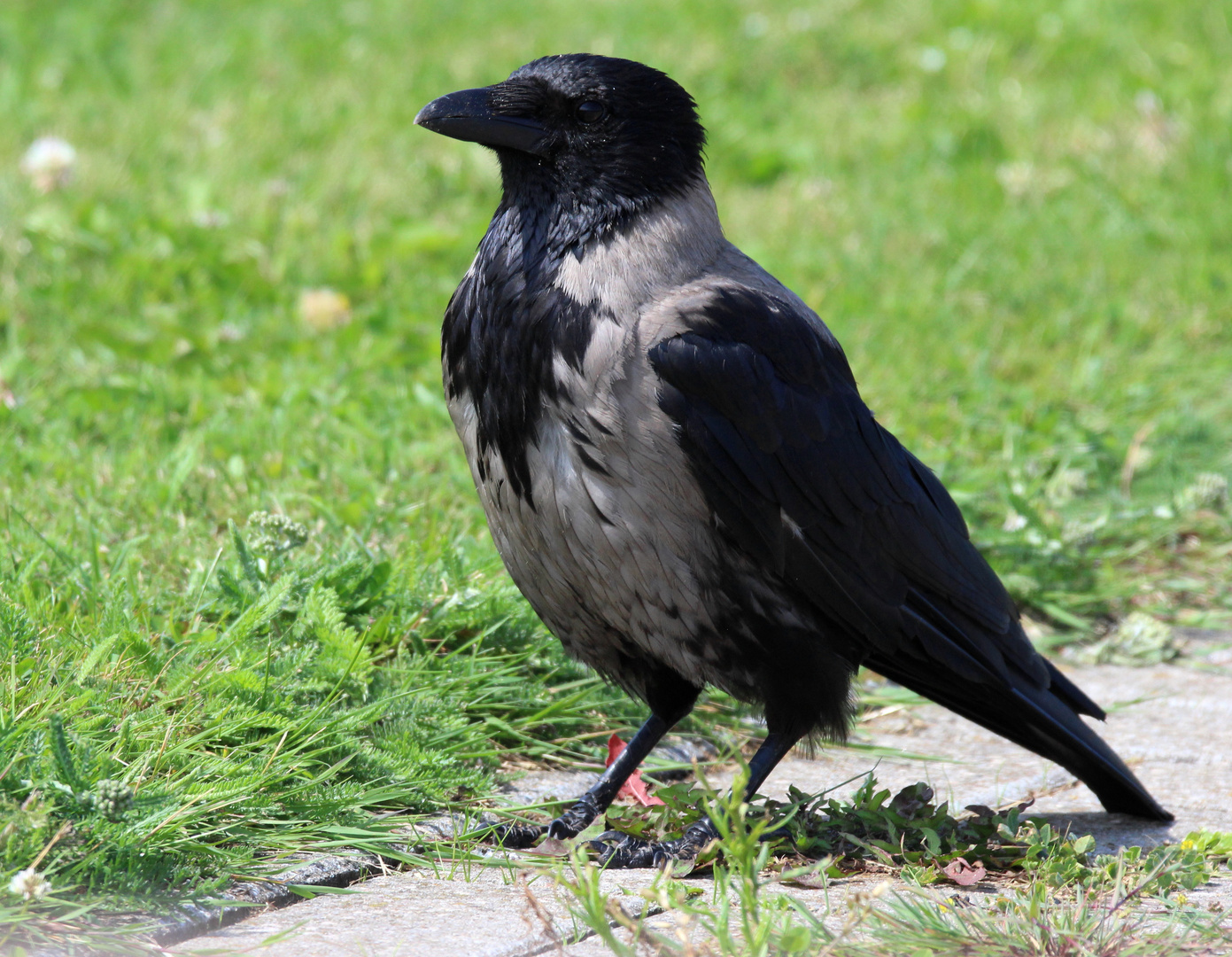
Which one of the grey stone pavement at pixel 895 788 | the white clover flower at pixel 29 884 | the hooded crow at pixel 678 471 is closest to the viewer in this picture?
the white clover flower at pixel 29 884

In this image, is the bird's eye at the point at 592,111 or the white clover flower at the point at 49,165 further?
the white clover flower at the point at 49,165

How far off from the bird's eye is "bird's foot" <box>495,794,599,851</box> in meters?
1.42

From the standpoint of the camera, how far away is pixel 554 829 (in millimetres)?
2777

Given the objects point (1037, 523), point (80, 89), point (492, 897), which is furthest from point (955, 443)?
point (80, 89)

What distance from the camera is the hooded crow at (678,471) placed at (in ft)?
8.63

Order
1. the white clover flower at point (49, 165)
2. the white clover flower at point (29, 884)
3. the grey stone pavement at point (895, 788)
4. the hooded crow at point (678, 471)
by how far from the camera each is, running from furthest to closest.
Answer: the white clover flower at point (49, 165), the hooded crow at point (678, 471), the grey stone pavement at point (895, 788), the white clover flower at point (29, 884)

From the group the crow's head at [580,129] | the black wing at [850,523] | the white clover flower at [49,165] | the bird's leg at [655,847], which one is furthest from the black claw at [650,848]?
the white clover flower at [49,165]

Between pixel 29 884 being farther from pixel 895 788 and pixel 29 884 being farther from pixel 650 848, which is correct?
pixel 895 788

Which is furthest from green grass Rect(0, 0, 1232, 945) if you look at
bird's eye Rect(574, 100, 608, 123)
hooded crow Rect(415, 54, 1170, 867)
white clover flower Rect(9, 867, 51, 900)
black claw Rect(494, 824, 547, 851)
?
bird's eye Rect(574, 100, 608, 123)

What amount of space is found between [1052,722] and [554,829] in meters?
1.10

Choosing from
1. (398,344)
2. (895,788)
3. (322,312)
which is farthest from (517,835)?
(322,312)

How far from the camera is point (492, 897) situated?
7.80 feet

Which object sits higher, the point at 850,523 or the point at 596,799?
the point at 850,523

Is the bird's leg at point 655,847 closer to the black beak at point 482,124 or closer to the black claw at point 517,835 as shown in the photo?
the black claw at point 517,835
